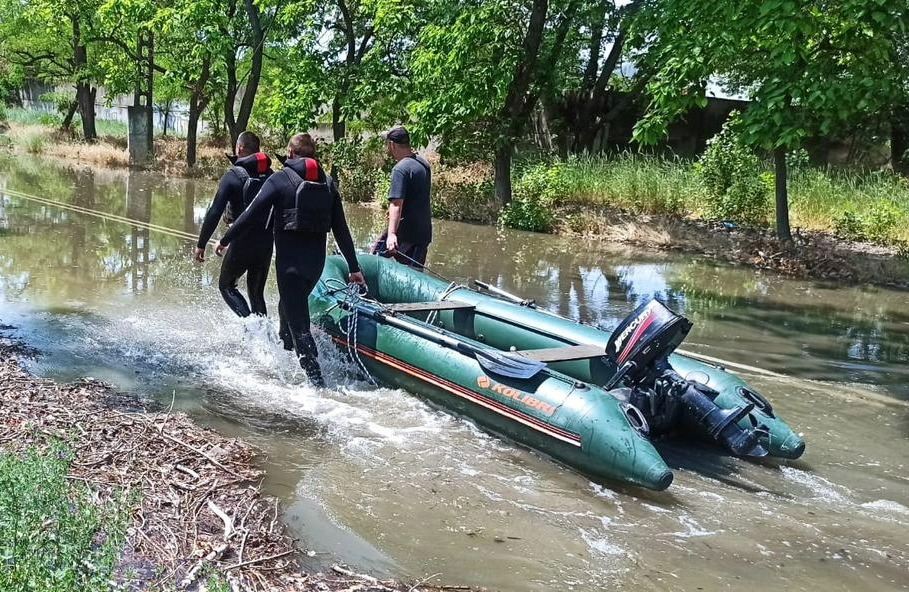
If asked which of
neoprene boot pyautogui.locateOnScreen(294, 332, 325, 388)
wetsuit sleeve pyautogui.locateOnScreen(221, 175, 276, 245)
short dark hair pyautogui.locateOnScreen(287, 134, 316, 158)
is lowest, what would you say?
neoprene boot pyautogui.locateOnScreen(294, 332, 325, 388)

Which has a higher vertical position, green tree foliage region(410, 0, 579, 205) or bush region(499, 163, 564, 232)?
green tree foliage region(410, 0, 579, 205)

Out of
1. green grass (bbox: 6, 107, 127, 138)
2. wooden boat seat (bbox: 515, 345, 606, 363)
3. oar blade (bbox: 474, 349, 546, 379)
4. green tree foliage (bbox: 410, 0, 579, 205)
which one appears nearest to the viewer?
oar blade (bbox: 474, 349, 546, 379)

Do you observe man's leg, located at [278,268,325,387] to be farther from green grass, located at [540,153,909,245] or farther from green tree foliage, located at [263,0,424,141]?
green tree foliage, located at [263,0,424,141]

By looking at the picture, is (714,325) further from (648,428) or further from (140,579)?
(140,579)

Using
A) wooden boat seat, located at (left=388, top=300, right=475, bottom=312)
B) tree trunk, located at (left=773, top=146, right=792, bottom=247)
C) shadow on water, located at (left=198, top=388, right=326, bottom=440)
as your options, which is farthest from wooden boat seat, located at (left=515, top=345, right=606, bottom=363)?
tree trunk, located at (left=773, top=146, right=792, bottom=247)

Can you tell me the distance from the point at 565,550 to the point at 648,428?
1.15 m

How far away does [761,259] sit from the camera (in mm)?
11836

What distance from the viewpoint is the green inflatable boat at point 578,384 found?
448 cm

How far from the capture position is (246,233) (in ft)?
19.2

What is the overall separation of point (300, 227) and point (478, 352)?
1397 mm

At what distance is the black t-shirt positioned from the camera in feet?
21.6

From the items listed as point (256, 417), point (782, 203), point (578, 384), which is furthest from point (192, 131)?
point (578, 384)

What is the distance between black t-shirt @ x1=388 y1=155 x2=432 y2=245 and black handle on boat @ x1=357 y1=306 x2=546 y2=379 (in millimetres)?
1203

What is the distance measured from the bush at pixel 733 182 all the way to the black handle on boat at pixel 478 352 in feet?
30.3
